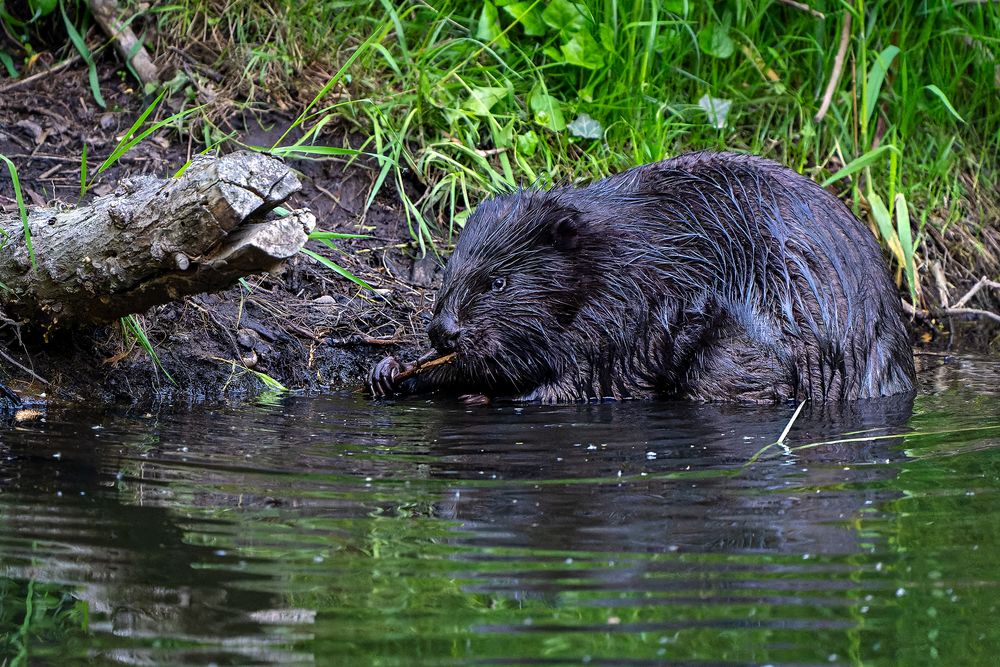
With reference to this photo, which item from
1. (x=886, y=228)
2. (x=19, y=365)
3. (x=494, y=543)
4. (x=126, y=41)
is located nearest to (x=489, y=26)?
(x=126, y=41)

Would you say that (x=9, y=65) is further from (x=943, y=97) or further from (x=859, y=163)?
(x=943, y=97)

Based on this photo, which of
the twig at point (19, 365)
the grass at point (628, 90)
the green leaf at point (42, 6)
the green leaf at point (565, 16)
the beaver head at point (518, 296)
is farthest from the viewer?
the green leaf at point (565, 16)

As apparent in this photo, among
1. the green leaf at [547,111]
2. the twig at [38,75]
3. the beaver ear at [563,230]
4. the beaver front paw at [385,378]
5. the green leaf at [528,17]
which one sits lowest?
the beaver front paw at [385,378]

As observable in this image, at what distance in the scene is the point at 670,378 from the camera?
479 cm

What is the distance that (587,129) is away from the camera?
6219mm

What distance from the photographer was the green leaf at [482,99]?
6.08 m

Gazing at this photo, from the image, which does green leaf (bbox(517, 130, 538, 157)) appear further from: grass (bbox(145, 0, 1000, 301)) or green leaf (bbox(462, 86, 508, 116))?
green leaf (bbox(462, 86, 508, 116))

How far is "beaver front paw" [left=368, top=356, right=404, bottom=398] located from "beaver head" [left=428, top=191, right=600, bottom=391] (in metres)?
0.18

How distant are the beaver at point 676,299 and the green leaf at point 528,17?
5.37 ft

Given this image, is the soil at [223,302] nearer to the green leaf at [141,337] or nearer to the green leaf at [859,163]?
the green leaf at [141,337]

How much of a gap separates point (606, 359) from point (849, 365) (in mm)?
877

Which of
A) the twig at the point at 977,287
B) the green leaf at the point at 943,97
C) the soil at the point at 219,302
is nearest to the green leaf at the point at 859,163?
the green leaf at the point at 943,97

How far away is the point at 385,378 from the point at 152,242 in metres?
1.42

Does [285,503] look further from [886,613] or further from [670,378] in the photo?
[670,378]
